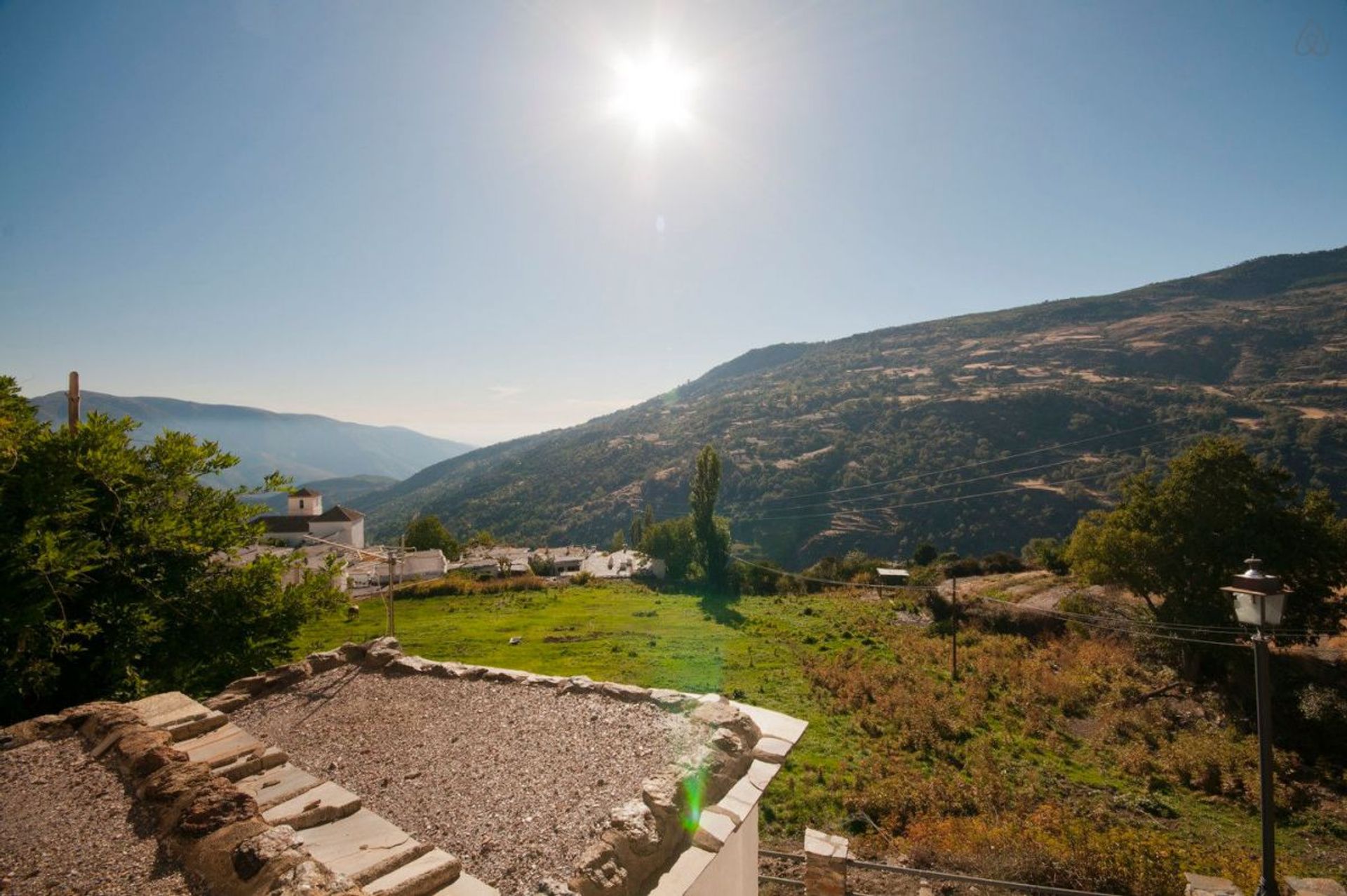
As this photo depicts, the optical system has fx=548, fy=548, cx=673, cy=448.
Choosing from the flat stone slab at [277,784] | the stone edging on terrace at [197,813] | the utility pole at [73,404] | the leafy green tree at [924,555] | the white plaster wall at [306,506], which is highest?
the utility pole at [73,404]

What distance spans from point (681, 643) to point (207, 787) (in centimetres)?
2048

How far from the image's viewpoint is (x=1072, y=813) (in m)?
12.0

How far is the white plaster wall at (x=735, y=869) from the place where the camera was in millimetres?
4785

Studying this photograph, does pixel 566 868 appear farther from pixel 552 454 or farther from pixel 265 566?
pixel 552 454

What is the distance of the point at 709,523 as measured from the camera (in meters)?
44.1

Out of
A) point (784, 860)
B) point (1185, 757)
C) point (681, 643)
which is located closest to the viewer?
point (784, 860)

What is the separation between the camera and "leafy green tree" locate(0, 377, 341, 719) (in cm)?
669

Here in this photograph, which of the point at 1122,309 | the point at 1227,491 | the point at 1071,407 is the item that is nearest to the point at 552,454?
the point at 1071,407

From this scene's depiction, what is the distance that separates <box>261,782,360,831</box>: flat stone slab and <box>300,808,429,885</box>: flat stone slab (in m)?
0.06

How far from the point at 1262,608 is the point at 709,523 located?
38.5 m

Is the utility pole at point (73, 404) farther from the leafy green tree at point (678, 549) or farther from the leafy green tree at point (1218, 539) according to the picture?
the leafy green tree at point (678, 549)

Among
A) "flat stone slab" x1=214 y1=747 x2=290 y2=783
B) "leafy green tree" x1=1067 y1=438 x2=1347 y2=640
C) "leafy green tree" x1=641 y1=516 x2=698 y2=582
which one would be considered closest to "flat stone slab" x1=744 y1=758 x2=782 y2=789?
"flat stone slab" x1=214 y1=747 x2=290 y2=783

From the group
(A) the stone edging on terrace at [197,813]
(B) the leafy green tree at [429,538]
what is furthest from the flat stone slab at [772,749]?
(B) the leafy green tree at [429,538]

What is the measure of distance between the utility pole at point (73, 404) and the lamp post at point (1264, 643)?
1547 centimetres
